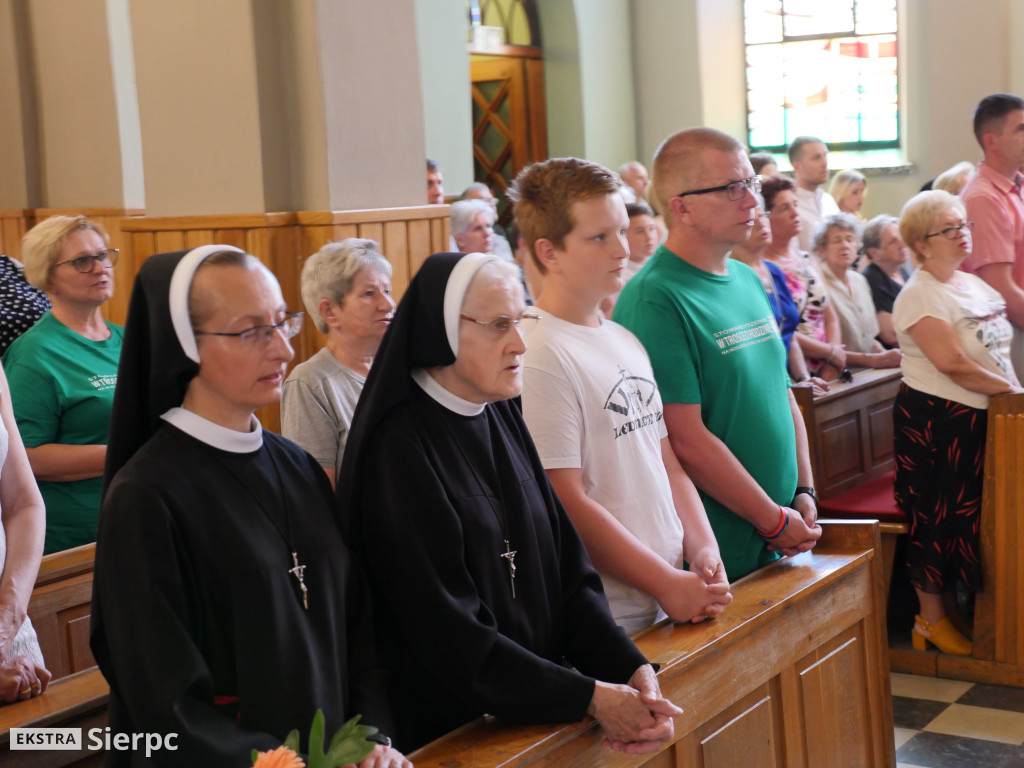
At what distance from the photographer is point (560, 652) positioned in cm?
217

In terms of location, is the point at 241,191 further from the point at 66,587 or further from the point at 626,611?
the point at 626,611

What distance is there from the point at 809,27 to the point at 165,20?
8.92 meters

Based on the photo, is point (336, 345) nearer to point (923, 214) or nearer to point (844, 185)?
point (923, 214)

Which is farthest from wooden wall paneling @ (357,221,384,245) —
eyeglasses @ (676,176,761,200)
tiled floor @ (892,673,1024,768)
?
tiled floor @ (892,673,1024,768)

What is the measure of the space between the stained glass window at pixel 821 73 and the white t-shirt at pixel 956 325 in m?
7.70

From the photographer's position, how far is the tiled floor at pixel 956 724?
3.79 meters

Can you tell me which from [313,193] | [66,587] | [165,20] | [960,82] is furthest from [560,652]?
[960,82]

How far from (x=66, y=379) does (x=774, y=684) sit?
2.12 meters

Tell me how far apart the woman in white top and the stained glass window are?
7642mm

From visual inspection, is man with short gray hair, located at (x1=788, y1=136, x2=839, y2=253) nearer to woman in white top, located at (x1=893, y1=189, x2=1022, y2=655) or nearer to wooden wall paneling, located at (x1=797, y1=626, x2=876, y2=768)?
woman in white top, located at (x1=893, y1=189, x2=1022, y2=655)

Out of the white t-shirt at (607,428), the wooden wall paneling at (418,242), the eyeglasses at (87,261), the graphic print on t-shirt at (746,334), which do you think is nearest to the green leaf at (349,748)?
the white t-shirt at (607,428)

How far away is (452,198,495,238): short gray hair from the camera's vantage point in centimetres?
586

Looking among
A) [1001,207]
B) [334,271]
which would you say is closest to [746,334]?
[334,271]

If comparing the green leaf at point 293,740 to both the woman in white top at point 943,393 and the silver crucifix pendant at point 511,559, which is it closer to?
the silver crucifix pendant at point 511,559
